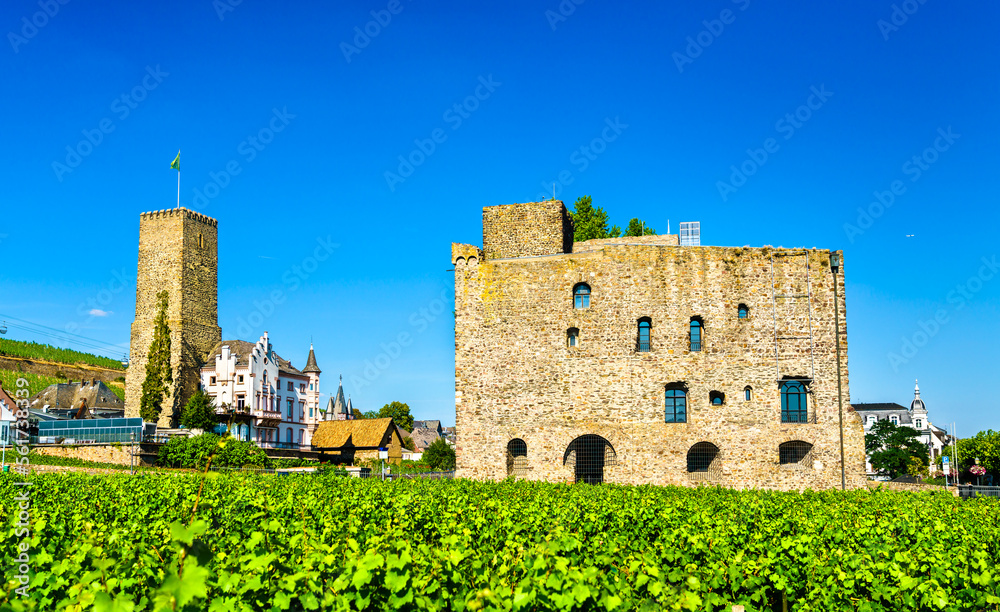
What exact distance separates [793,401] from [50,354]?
3824 inches

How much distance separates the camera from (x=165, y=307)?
2650 inches

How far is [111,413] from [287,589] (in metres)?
81.6

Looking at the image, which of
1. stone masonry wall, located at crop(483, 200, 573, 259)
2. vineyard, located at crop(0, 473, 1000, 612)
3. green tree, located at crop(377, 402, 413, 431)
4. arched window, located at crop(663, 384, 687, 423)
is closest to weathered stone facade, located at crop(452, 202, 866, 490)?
arched window, located at crop(663, 384, 687, 423)

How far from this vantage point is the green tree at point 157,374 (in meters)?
63.3

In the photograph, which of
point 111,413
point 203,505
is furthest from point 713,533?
point 111,413

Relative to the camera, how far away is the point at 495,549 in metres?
10.3

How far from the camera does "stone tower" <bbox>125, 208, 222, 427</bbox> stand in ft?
217

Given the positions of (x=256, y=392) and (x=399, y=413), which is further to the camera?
(x=399, y=413)

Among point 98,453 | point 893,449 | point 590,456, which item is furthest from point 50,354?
point 893,449

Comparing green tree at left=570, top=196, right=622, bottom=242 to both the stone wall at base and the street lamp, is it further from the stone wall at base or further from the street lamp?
the stone wall at base

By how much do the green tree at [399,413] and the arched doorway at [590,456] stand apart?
8194 cm

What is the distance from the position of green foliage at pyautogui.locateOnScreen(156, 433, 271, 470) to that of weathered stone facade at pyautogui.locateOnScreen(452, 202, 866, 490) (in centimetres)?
2006

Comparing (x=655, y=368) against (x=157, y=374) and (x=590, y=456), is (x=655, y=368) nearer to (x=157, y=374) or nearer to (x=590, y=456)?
(x=590, y=456)

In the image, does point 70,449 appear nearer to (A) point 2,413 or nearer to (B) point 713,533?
(A) point 2,413
